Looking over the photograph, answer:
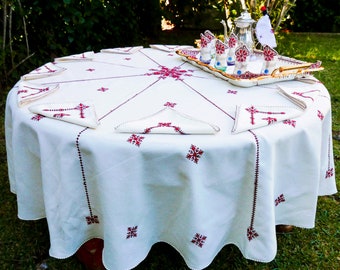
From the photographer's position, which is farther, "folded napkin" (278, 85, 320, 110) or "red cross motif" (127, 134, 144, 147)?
"folded napkin" (278, 85, 320, 110)

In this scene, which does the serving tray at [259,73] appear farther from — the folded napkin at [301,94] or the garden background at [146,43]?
the garden background at [146,43]

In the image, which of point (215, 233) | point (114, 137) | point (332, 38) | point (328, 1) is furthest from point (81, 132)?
point (328, 1)

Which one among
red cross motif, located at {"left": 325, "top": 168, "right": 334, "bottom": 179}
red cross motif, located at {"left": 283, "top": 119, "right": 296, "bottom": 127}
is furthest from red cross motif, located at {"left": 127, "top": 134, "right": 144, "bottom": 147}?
red cross motif, located at {"left": 325, "top": 168, "right": 334, "bottom": 179}

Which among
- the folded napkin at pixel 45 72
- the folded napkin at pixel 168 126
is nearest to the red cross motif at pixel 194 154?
the folded napkin at pixel 168 126

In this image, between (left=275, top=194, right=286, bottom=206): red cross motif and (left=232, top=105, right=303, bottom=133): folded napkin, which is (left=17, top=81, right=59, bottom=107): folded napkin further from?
(left=275, top=194, right=286, bottom=206): red cross motif

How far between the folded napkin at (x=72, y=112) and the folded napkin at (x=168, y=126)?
0.40 ft

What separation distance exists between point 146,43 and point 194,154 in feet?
14.6

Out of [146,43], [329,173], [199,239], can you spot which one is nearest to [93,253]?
[199,239]

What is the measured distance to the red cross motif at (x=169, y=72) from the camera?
5.91 ft

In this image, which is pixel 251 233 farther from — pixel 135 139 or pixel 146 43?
pixel 146 43

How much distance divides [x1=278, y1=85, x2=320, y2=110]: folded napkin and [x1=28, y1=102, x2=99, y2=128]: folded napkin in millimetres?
796

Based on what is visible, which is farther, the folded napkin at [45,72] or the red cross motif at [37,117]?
the folded napkin at [45,72]

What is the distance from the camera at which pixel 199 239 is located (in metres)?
1.26

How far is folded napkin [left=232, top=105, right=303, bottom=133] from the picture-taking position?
1.24 meters
